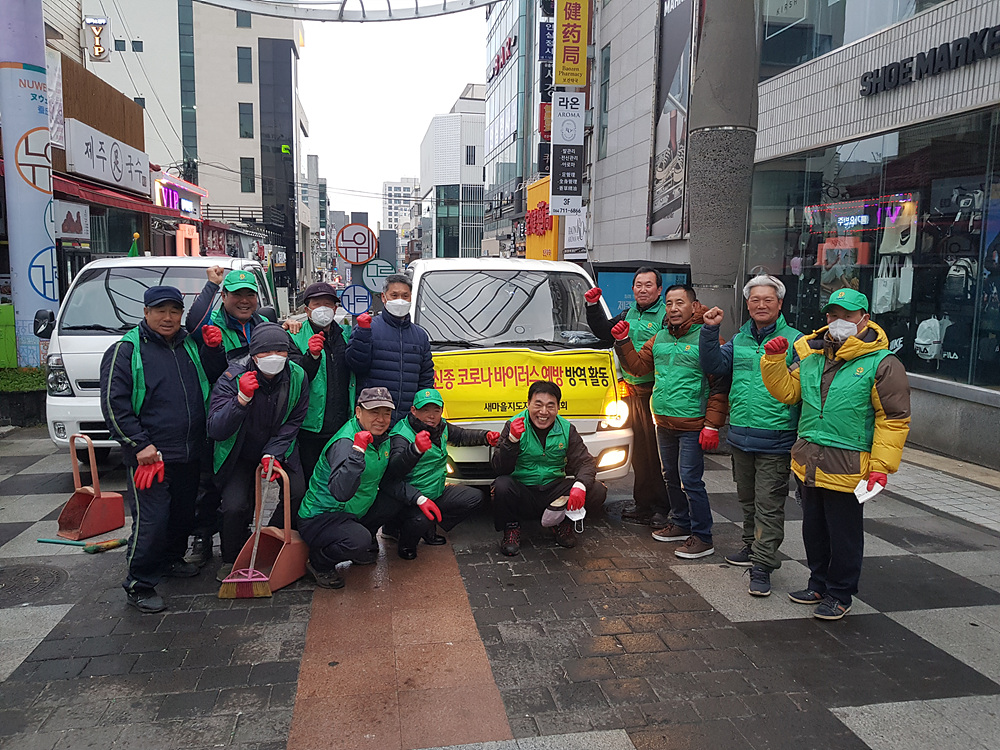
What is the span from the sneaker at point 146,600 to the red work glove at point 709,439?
361 centimetres

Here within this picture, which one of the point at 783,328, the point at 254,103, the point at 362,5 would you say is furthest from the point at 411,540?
the point at 254,103

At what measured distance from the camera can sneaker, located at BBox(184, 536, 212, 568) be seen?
5.11 meters

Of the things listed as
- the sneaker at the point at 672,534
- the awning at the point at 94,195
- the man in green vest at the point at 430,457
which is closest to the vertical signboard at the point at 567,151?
the awning at the point at 94,195

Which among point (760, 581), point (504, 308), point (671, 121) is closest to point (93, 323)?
point (504, 308)

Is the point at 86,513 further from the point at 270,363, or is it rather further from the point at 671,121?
the point at 671,121

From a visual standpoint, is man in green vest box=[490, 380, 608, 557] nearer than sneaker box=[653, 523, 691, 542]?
Yes

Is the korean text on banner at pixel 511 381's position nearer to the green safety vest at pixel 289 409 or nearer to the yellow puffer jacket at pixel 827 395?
the green safety vest at pixel 289 409

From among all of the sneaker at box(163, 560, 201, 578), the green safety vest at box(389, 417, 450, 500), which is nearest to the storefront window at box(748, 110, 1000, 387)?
the green safety vest at box(389, 417, 450, 500)

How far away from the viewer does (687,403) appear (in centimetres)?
536

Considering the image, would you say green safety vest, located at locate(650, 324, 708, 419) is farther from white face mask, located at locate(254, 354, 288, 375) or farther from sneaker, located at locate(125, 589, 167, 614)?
sneaker, located at locate(125, 589, 167, 614)

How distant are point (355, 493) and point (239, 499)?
0.74 m

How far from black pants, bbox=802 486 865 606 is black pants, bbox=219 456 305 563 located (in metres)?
3.29

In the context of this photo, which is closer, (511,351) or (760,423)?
(760,423)

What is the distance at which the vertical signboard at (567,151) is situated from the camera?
68.3 feet
